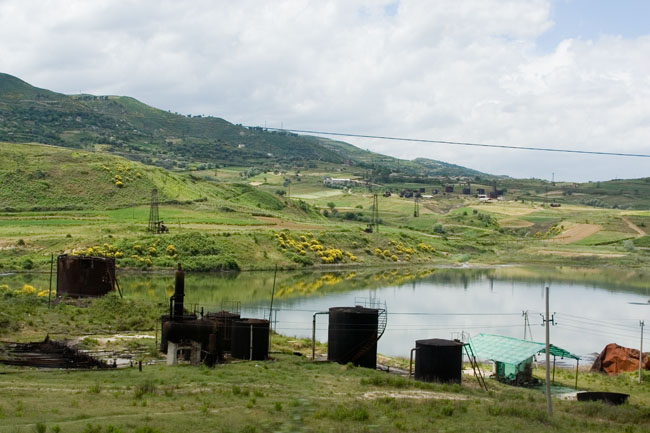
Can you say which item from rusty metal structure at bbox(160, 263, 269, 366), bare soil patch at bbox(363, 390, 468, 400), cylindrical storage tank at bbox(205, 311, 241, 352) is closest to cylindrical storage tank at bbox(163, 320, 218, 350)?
rusty metal structure at bbox(160, 263, 269, 366)

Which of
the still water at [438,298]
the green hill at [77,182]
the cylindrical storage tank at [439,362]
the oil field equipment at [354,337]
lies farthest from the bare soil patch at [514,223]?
the cylindrical storage tank at [439,362]

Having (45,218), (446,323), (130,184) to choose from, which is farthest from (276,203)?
(446,323)

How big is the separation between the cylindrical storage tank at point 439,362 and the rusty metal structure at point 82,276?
73.2ft

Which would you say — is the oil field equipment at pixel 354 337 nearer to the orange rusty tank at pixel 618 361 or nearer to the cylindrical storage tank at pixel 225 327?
the cylindrical storage tank at pixel 225 327

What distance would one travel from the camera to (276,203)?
125m

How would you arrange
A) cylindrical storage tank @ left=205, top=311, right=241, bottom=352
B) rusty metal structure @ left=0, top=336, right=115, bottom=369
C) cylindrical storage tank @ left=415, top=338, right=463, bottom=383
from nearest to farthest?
1. rusty metal structure @ left=0, top=336, right=115, bottom=369
2. cylindrical storage tank @ left=415, top=338, right=463, bottom=383
3. cylindrical storage tank @ left=205, top=311, right=241, bottom=352

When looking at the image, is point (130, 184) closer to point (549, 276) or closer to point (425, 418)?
point (549, 276)

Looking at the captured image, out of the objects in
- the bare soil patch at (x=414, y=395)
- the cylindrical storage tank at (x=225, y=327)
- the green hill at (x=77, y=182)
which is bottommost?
the bare soil patch at (x=414, y=395)

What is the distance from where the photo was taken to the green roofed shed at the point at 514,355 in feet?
105

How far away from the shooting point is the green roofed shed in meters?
32.0

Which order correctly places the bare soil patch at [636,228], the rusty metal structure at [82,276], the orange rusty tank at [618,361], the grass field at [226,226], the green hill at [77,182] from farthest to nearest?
1. the bare soil patch at [636,228]
2. the green hill at [77,182]
3. the grass field at [226,226]
4. the rusty metal structure at [82,276]
5. the orange rusty tank at [618,361]

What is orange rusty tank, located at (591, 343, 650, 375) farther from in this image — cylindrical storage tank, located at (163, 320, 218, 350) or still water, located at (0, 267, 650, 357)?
cylindrical storage tank, located at (163, 320, 218, 350)

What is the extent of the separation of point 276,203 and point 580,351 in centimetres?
8566

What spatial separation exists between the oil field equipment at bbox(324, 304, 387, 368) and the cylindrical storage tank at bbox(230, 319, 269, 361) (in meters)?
2.99
